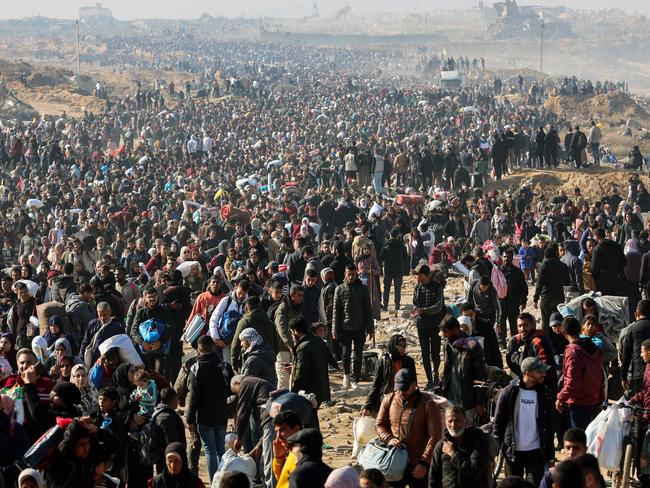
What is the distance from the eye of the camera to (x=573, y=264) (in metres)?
15.4

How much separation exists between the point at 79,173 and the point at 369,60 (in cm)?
10166

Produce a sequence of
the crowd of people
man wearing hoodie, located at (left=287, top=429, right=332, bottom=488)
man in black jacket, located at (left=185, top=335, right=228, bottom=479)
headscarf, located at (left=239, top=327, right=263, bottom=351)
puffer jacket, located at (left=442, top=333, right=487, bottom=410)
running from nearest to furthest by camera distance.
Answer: man wearing hoodie, located at (left=287, top=429, right=332, bottom=488) < the crowd of people < puffer jacket, located at (left=442, top=333, right=487, bottom=410) < man in black jacket, located at (left=185, top=335, right=228, bottom=479) < headscarf, located at (left=239, top=327, right=263, bottom=351)

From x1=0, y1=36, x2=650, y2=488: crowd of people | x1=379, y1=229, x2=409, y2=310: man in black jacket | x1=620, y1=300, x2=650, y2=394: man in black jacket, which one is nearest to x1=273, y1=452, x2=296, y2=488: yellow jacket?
x1=0, y1=36, x2=650, y2=488: crowd of people

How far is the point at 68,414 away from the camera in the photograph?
795 centimetres

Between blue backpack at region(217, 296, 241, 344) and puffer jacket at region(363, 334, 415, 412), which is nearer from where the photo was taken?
puffer jacket at region(363, 334, 415, 412)

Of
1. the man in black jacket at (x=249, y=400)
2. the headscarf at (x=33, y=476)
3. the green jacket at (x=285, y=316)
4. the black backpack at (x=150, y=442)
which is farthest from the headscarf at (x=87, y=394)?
the green jacket at (x=285, y=316)

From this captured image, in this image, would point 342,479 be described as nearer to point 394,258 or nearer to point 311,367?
point 311,367

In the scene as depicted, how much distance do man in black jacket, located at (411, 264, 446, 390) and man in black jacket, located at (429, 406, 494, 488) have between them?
16.5ft

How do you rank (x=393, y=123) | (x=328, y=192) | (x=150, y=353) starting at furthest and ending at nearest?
(x=393, y=123) → (x=328, y=192) → (x=150, y=353)

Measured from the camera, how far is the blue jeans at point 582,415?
891 centimetres

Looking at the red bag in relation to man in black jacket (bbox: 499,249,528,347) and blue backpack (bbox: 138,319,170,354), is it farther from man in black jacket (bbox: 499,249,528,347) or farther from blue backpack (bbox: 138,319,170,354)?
man in black jacket (bbox: 499,249,528,347)

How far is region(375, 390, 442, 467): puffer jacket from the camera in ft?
25.3

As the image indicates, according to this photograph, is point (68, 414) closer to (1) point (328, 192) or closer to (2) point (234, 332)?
(2) point (234, 332)

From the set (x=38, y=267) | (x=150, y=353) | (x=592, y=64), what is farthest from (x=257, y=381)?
(x=592, y=64)
